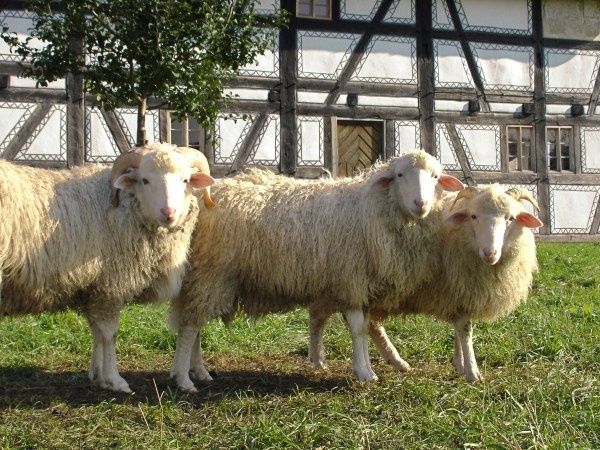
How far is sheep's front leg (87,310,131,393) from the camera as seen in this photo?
222 inches

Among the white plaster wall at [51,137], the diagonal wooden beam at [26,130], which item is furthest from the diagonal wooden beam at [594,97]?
the diagonal wooden beam at [26,130]

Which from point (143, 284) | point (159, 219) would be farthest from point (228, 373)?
point (159, 219)

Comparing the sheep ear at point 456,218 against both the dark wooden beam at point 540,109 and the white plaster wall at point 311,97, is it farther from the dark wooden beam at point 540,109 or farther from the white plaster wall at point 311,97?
the dark wooden beam at point 540,109

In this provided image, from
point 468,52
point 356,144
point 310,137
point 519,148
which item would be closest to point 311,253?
point 310,137

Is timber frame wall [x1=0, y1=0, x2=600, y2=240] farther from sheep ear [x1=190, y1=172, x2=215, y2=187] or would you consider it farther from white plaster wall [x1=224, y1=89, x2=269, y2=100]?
sheep ear [x1=190, y1=172, x2=215, y2=187]

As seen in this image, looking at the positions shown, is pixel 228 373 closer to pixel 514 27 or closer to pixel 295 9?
pixel 295 9

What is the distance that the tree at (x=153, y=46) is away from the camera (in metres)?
8.98

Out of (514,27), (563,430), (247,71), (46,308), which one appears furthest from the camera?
(514,27)

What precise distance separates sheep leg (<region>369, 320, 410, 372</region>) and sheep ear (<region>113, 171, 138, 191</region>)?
7.60 ft

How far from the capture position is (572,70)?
670 inches

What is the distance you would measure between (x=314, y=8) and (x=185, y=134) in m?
3.45

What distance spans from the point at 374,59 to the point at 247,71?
100 inches

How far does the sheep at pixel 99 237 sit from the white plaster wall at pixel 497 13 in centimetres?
1150

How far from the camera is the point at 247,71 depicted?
1452 cm
